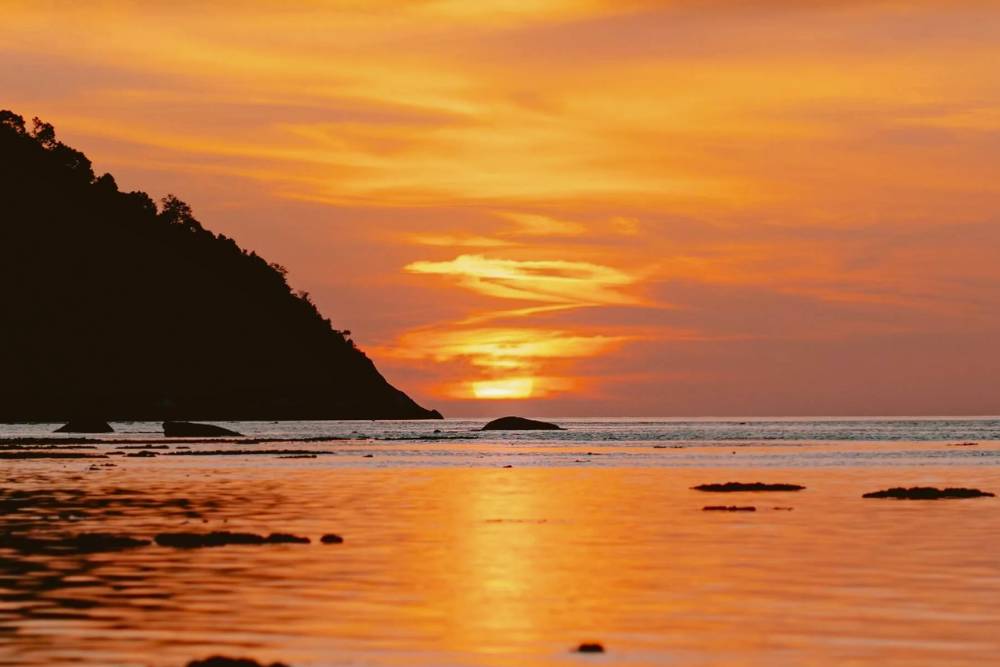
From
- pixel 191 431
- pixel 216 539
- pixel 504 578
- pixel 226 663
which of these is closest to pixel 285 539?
pixel 216 539

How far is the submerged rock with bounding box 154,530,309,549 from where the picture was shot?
1558 inches

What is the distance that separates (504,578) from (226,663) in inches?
487

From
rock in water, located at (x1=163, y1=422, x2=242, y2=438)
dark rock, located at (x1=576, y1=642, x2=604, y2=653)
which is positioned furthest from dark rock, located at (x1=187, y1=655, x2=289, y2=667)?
rock in water, located at (x1=163, y1=422, x2=242, y2=438)

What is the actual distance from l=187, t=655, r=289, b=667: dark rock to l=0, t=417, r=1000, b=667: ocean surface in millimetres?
805

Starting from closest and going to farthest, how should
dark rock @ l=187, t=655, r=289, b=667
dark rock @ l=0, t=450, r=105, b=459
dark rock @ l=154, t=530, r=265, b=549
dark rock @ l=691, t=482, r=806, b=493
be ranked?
1. dark rock @ l=187, t=655, r=289, b=667
2. dark rock @ l=154, t=530, r=265, b=549
3. dark rock @ l=691, t=482, r=806, b=493
4. dark rock @ l=0, t=450, r=105, b=459

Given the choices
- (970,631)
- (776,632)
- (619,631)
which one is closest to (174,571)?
(619,631)

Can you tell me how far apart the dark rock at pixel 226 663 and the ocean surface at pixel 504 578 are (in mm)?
805

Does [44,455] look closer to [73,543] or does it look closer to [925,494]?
[925,494]

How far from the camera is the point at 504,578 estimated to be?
32.9 m

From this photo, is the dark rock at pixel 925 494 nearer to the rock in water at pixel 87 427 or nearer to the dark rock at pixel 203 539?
the dark rock at pixel 203 539

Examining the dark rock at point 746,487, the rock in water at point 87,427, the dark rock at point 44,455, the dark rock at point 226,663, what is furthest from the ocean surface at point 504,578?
the rock in water at point 87,427

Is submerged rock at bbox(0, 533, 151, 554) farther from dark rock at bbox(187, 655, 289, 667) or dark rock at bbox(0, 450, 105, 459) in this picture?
dark rock at bbox(0, 450, 105, 459)

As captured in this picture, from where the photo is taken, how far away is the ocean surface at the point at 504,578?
23578mm

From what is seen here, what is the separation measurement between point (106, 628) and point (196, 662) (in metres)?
4.65
